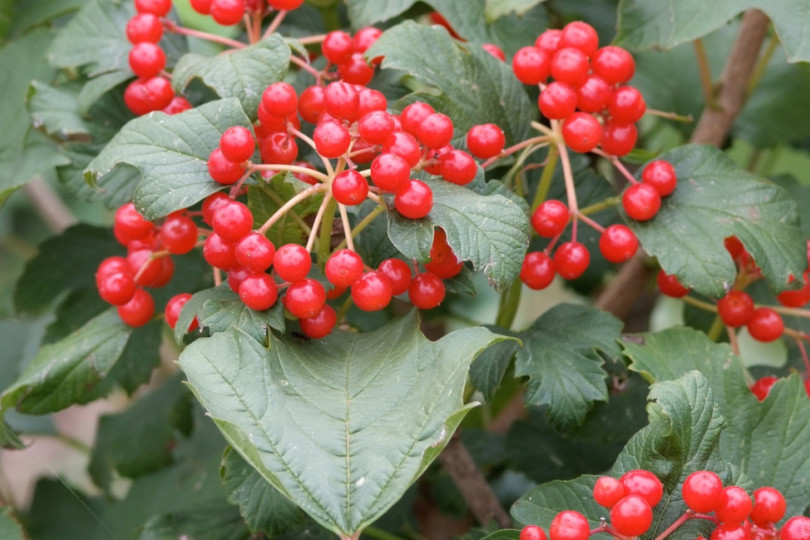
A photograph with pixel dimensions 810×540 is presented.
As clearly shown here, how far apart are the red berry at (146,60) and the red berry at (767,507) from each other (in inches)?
31.2

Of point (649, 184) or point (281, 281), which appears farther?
point (649, 184)

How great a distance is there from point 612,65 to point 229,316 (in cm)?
50

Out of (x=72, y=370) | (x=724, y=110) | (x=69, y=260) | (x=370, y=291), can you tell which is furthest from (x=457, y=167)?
(x=69, y=260)

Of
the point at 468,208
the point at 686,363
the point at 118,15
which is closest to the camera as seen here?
the point at 468,208

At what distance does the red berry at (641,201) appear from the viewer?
3.22 feet

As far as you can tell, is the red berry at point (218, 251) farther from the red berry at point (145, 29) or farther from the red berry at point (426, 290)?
the red berry at point (145, 29)

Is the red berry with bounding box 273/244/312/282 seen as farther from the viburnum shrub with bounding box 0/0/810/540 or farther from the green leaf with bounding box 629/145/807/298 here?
the green leaf with bounding box 629/145/807/298

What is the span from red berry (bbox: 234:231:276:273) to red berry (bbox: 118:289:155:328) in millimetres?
249

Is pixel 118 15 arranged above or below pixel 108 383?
above

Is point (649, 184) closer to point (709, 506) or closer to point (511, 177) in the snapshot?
point (511, 177)

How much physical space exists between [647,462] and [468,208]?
288 millimetres

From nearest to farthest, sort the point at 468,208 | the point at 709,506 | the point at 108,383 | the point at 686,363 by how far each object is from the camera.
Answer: the point at 709,506 → the point at 468,208 → the point at 686,363 → the point at 108,383

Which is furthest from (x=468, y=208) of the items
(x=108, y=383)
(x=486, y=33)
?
(x=108, y=383)

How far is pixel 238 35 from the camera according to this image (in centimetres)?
121
